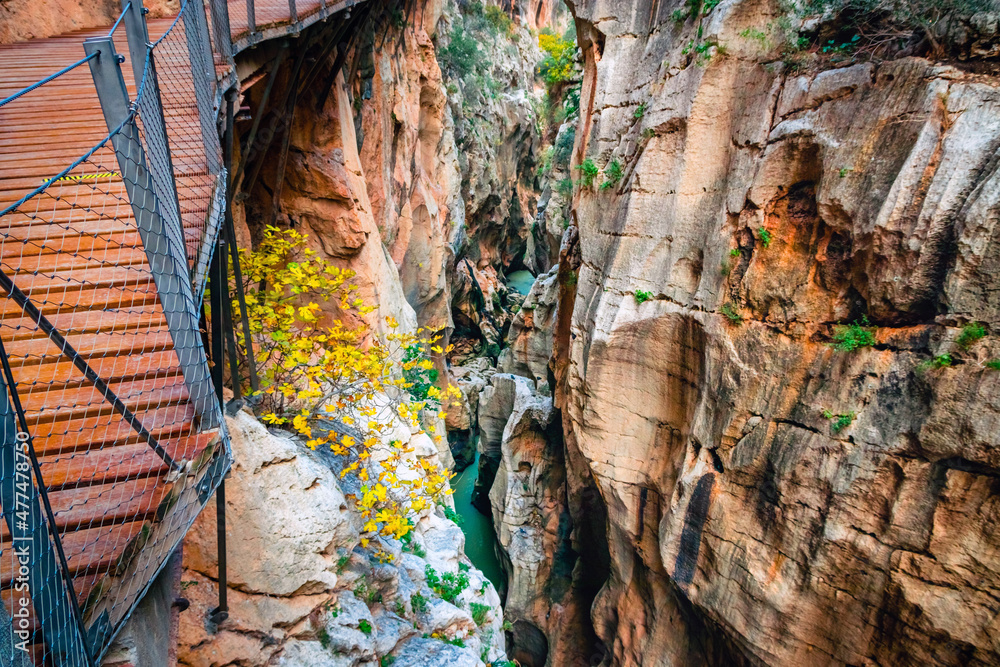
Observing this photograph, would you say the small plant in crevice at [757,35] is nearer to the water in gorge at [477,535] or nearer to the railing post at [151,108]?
the railing post at [151,108]

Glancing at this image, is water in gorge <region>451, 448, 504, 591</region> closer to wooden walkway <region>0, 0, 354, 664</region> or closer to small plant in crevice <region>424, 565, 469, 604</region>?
small plant in crevice <region>424, 565, 469, 604</region>

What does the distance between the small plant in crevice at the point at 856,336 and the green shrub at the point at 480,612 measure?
5.80 m

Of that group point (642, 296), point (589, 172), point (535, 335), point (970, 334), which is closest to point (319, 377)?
point (642, 296)

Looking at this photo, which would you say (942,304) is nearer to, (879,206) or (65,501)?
(879,206)

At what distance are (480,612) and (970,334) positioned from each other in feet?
21.8

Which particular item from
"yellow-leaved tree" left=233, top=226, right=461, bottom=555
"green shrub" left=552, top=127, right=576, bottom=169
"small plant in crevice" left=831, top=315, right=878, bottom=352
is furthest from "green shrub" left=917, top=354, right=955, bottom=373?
"green shrub" left=552, top=127, right=576, bottom=169

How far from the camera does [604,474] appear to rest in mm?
8164

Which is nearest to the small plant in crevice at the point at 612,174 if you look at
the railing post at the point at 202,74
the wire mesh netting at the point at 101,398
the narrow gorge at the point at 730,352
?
the narrow gorge at the point at 730,352

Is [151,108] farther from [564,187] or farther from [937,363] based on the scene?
[564,187]

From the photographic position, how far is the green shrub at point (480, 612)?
682cm

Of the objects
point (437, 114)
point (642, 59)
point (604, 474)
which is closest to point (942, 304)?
point (604, 474)

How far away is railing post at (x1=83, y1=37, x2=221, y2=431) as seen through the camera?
1966 mm

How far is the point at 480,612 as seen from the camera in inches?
273

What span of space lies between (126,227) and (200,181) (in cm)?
81
